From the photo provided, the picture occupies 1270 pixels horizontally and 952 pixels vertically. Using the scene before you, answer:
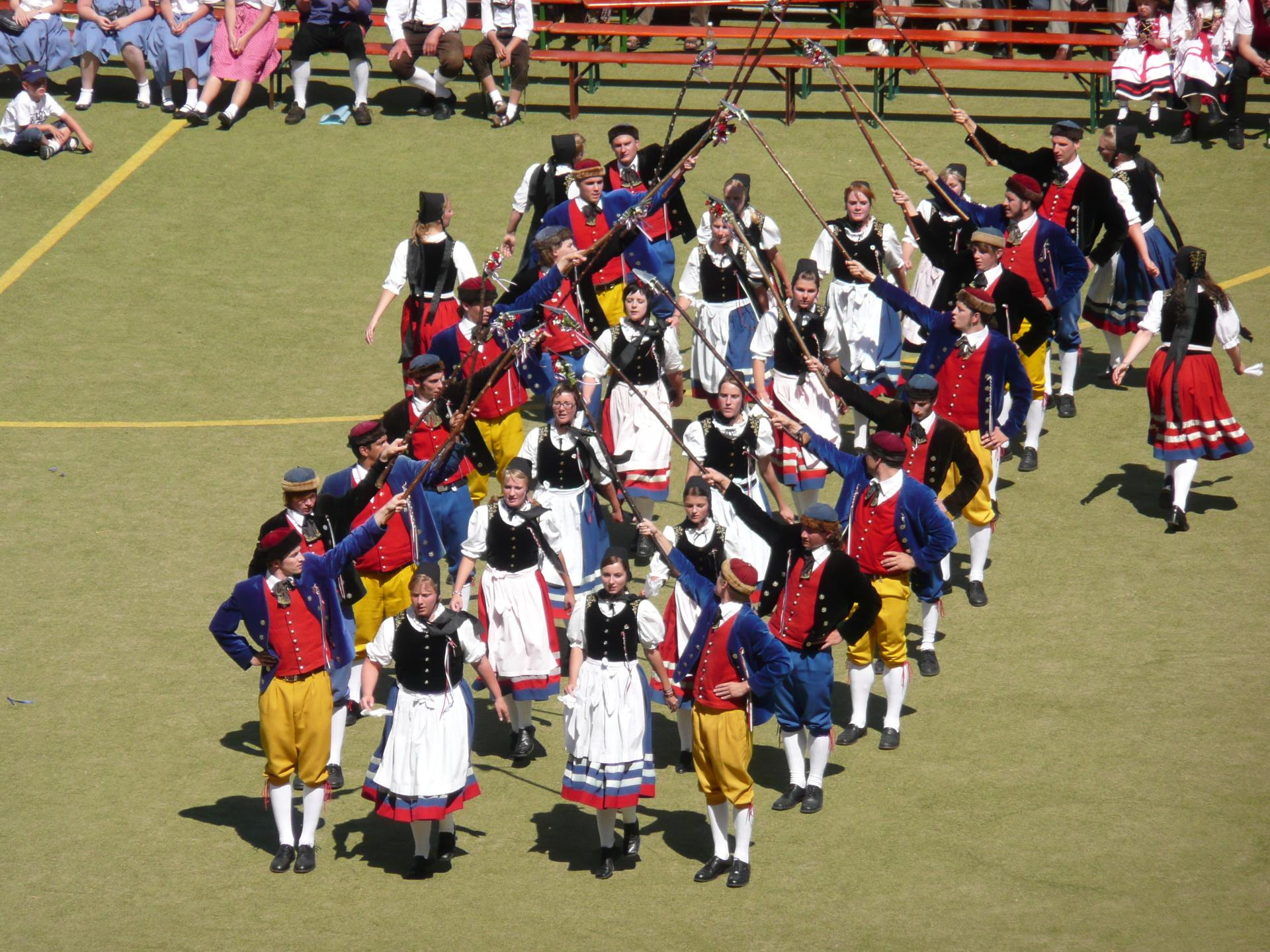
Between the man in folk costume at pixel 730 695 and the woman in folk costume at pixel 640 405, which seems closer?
the man in folk costume at pixel 730 695

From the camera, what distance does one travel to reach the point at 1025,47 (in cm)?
1953

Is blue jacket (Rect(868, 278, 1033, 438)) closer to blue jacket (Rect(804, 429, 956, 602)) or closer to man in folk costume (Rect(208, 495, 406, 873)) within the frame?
blue jacket (Rect(804, 429, 956, 602))

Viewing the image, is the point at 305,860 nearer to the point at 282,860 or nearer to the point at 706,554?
the point at 282,860

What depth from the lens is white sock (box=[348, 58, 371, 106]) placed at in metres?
17.8

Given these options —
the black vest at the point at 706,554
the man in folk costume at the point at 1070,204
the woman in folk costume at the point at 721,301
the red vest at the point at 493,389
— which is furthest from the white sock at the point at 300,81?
the black vest at the point at 706,554

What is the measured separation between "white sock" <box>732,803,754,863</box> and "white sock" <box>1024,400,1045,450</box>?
5091mm

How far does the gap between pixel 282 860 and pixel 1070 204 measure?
25.8 ft

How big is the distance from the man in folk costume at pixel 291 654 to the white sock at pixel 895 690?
2888mm

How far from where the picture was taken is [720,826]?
810cm

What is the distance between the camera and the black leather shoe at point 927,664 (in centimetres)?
994

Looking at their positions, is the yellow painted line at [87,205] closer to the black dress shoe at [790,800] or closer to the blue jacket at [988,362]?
the blue jacket at [988,362]

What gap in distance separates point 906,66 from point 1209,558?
855 centimetres

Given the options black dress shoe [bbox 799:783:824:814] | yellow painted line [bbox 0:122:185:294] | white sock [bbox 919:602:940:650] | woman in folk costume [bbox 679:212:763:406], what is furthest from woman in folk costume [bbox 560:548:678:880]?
yellow painted line [bbox 0:122:185:294]

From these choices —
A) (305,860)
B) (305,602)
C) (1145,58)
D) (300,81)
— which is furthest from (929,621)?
(300,81)
